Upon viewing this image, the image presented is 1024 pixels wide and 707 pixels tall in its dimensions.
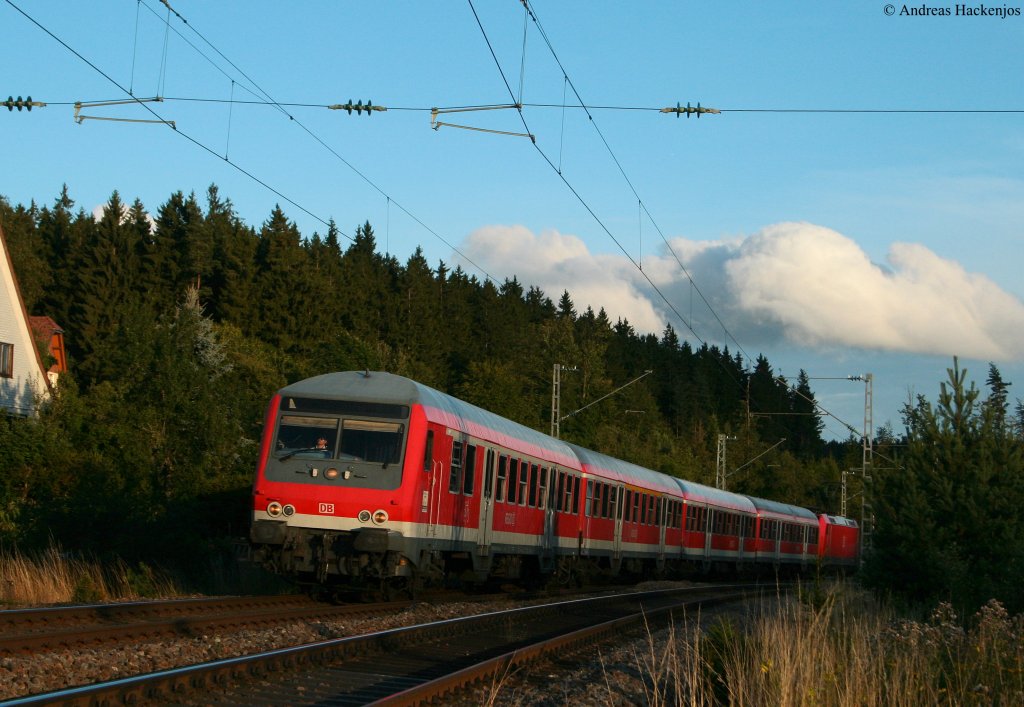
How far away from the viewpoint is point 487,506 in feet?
63.5

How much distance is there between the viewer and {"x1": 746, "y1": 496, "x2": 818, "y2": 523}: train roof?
151 feet

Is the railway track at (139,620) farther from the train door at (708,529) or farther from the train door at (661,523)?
the train door at (708,529)

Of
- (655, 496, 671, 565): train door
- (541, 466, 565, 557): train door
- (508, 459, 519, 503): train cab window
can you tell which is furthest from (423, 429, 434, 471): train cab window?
(655, 496, 671, 565): train door

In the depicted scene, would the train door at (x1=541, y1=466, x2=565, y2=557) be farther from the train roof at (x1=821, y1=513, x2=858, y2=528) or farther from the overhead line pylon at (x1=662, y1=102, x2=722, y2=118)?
the train roof at (x1=821, y1=513, x2=858, y2=528)

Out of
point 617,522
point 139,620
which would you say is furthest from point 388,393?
point 617,522

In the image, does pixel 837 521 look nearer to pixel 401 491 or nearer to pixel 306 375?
pixel 306 375

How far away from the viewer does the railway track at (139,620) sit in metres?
10.4

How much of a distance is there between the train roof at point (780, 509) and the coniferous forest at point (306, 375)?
112 inches

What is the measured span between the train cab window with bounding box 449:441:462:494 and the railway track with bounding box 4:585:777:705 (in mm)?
2265

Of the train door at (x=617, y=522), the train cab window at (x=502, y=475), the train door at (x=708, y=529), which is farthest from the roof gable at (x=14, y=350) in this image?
the train cab window at (x=502, y=475)

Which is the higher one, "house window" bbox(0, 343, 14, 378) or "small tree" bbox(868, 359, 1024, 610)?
"house window" bbox(0, 343, 14, 378)

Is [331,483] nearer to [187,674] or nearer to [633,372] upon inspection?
[187,674]

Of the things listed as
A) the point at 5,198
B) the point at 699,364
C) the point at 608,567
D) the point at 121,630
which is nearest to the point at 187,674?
the point at 121,630

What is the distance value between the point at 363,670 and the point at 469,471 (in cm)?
785
